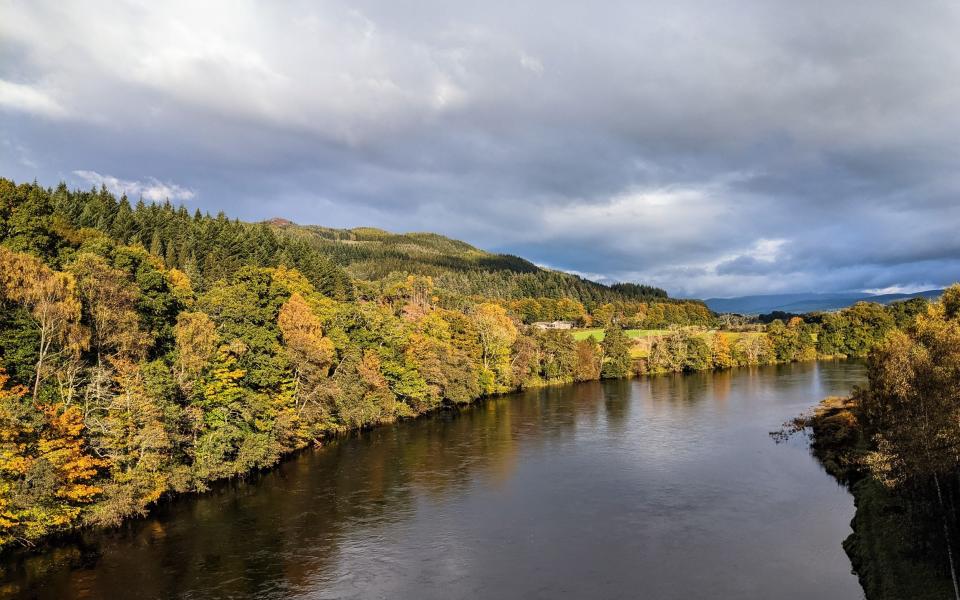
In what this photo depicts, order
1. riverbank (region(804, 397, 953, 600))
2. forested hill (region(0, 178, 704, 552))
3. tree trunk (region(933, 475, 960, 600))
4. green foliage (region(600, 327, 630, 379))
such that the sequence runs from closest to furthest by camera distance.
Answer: tree trunk (region(933, 475, 960, 600))
riverbank (region(804, 397, 953, 600))
forested hill (region(0, 178, 704, 552))
green foliage (region(600, 327, 630, 379))

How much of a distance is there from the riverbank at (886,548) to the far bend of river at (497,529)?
1140 mm

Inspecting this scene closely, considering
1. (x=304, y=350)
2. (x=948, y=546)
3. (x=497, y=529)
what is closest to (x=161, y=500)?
(x=304, y=350)

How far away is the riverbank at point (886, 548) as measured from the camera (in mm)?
24172

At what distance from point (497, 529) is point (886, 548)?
21.2 metres

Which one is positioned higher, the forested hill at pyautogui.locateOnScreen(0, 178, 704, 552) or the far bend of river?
the forested hill at pyautogui.locateOnScreen(0, 178, 704, 552)

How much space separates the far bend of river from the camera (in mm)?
28547

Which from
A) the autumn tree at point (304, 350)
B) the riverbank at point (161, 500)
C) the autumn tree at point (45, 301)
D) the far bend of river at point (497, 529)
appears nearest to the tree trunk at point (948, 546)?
the far bend of river at point (497, 529)

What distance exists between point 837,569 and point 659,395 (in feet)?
212

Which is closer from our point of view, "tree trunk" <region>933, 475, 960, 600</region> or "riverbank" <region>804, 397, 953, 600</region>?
"tree trunk" <region>933, 475, 960, 600</region>

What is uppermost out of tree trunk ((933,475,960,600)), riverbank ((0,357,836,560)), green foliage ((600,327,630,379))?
green foliage ((600,327,630,379))

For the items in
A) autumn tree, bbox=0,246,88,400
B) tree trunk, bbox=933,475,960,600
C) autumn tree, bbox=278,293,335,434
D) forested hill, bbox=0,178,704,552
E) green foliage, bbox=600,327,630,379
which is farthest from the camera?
green foliage, bbox=600,327,630,379

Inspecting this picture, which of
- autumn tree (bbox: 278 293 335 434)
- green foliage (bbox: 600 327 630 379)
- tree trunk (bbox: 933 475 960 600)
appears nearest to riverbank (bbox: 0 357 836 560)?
autumn tree (bbox: 278 293 335 434)

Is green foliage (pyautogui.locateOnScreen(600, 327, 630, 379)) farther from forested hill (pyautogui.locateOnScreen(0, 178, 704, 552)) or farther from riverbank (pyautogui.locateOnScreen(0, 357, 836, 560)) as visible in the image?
forested hill (pyautogui.locateOnScreen(0, 178, 704, 552))

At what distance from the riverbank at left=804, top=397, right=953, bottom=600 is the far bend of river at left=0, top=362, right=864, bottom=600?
1.14 metres
